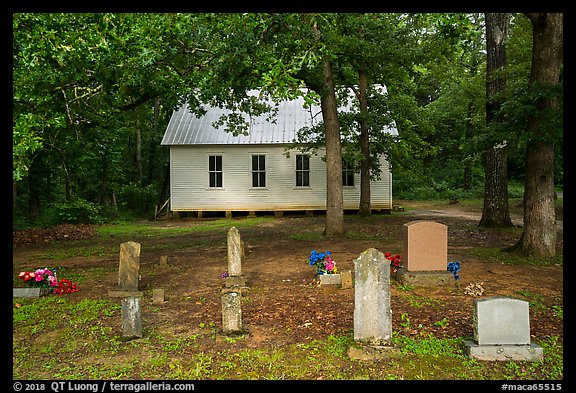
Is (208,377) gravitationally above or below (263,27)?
below

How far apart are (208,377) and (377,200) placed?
67.2 ft

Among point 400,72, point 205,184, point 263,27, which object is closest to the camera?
point 263,27

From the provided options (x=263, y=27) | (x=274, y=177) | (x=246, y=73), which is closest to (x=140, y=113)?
(x=274, y=177)

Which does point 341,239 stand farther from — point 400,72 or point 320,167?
point 320,167

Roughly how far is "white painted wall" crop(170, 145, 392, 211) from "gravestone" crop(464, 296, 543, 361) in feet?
63.6

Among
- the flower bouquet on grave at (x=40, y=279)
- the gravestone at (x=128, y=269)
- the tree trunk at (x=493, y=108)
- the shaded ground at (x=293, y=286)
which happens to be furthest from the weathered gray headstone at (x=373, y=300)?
the tree trunk at (x=493, y=108)

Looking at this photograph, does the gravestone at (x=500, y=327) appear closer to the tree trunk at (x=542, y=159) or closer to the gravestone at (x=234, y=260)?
the gravestone at (x=234, y=260)

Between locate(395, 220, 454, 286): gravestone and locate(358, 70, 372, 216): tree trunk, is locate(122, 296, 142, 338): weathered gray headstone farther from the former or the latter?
locate(358, 70, 372, 216): tree trunk

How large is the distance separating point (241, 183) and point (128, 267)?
16.4m

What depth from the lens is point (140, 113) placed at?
2345cm

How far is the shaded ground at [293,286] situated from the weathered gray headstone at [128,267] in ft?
1.35

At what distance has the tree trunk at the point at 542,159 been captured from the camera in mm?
10500

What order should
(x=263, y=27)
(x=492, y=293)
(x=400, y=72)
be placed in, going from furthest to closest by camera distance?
(x=400, y=72), (x=263, y=27), (x=492, y=293)

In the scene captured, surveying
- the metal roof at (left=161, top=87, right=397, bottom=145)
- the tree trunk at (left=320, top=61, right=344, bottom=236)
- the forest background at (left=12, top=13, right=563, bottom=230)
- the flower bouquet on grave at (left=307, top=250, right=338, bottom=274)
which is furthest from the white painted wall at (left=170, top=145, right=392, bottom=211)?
the flower bouquet on grave at (left=307, top=250, right=338, bottom=274)
